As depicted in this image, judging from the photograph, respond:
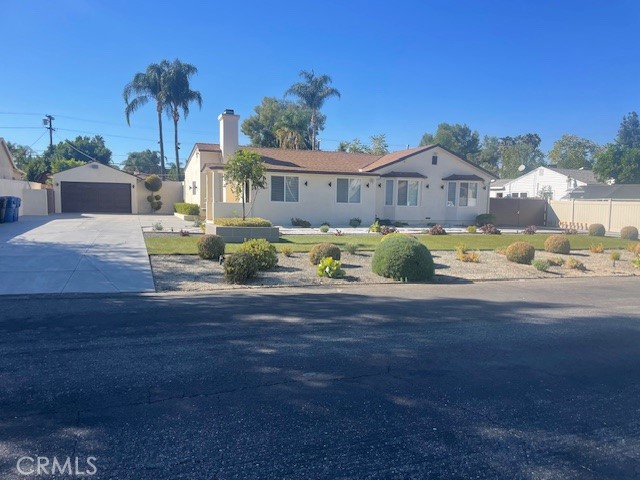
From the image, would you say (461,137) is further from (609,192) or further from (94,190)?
(94,190)

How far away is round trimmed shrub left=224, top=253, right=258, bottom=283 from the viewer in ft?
35.3

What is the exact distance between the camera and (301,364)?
17.6 feet

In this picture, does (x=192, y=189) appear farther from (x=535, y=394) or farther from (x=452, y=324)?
(x=535, y=394)

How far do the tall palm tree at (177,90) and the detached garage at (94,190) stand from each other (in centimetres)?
1069

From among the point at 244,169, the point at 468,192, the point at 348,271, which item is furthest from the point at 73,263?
the point at 468,192

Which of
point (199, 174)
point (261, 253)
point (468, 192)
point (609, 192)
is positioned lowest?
point (261, 253)

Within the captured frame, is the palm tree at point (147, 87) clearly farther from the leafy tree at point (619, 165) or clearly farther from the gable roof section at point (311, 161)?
the leafy tree at point (619, 165)

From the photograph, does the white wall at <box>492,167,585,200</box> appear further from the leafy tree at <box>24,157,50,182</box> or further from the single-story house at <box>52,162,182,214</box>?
the leafy tree at <box>24,157,50,182</box>

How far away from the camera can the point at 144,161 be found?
8300 centimetres

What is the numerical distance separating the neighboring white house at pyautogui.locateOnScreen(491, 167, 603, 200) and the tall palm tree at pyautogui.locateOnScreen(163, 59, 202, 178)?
29.2m

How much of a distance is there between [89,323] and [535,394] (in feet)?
19.2

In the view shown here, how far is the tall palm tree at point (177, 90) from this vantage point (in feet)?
135

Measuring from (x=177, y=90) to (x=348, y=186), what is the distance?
2251 centimetres

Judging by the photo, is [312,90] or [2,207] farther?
[312,90]
